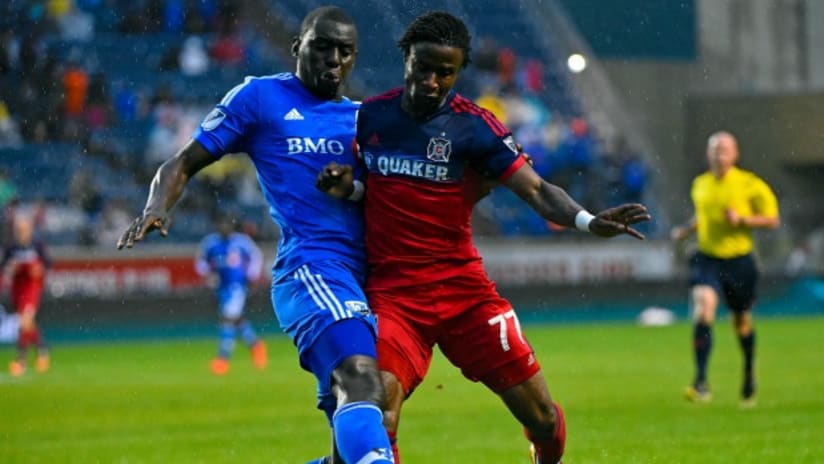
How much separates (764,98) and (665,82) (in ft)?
8.40

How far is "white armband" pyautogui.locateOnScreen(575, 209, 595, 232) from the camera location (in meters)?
6.46

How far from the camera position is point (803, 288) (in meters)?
33.0

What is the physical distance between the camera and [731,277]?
14.6 metres

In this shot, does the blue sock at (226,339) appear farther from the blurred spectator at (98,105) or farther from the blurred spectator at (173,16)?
the blurred spectator at (173,16)

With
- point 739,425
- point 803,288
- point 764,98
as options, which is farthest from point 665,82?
point 739,425

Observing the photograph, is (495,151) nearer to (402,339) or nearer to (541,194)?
(541,194)

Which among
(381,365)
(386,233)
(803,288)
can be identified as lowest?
(803,288)

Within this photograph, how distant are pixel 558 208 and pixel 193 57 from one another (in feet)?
80.5

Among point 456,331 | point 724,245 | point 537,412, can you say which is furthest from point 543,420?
point 724,245

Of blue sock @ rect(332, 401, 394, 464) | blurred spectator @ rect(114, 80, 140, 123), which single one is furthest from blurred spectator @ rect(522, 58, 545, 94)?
blue sock @ rect(332, 401, 394, 464)

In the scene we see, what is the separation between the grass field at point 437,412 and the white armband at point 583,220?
11.2 feet

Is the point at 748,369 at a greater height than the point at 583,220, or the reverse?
the point at 583,220

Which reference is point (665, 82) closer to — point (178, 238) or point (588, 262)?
point (588, 262)

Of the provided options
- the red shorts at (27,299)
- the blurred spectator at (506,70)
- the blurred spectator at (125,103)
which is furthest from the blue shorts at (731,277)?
the blurred spectator at (506,70)
